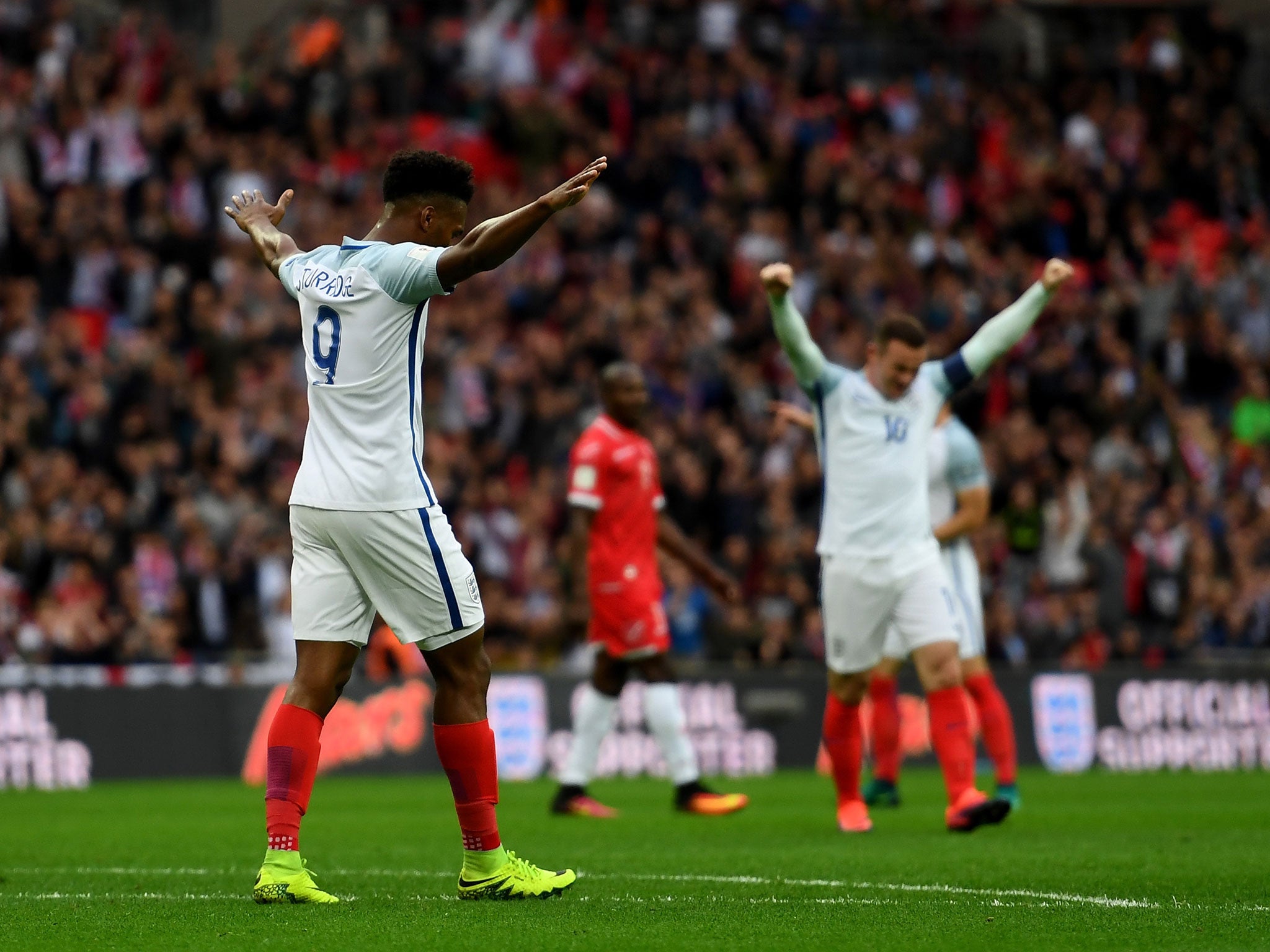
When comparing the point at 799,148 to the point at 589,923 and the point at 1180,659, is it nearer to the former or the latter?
the point at 1180,659

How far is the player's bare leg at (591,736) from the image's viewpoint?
12.5 metres

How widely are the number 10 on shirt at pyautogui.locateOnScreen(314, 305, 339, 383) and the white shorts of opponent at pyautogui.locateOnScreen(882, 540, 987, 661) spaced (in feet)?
20.6

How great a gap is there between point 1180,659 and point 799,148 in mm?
8790

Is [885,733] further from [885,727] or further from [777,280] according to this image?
[777,280]

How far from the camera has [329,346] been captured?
7.12 metres

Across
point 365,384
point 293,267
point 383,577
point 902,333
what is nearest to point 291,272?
point 293,267

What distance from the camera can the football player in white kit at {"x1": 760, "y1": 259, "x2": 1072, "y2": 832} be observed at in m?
10.3

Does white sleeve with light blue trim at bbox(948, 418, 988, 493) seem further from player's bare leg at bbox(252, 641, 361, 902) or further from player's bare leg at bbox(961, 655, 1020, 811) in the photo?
player's bare leg at bbox(252, 641, 361, 902)

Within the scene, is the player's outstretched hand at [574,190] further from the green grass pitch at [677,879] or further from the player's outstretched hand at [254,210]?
the green grass pitch at [677,879]

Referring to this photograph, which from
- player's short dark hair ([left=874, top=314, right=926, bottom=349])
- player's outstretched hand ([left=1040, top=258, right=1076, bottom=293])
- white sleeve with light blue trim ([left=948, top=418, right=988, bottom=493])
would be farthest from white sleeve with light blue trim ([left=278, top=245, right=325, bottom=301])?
white sleeve with light blue trim ([left=948, top=418, right=988, bottom=493])

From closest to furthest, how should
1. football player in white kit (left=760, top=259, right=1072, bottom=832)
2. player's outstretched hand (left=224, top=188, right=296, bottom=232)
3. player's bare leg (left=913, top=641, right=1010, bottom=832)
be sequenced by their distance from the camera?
player's outstretched hand (left=224, top=188, right=296, bottom=232)
player's bare leg (left=913, top=641, right=1010, bottom=832)
football player in white kit (left=760, top=259, right=1072, bottom=832)

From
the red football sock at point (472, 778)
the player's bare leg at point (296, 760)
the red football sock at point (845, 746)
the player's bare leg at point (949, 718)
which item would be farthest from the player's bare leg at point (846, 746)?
the player's bare leg at point (296, 760)

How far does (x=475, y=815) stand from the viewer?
7.11 m

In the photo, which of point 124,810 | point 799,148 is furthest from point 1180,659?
point 124,810
